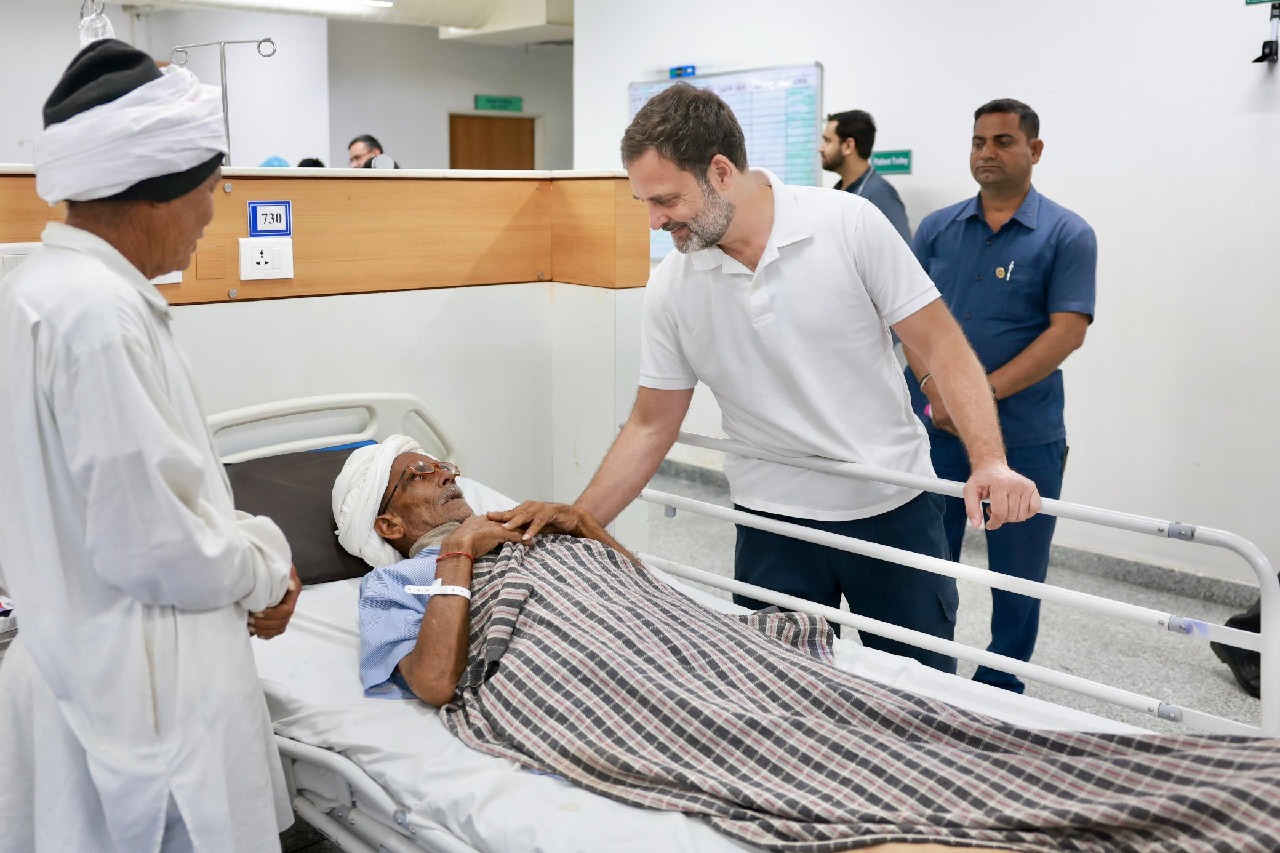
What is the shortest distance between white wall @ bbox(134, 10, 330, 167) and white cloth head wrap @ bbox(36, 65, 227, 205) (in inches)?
272

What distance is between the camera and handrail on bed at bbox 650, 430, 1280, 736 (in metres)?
1.78

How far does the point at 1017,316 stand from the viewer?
3516 mm

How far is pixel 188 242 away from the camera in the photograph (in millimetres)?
1575

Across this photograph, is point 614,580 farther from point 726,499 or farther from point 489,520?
point 726,499

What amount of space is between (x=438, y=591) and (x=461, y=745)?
1.06 ft

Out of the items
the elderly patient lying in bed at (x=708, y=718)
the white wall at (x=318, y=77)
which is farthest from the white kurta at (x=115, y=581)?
the white wall at (x=318, y=77)

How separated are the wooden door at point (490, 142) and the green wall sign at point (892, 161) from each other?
5843mm

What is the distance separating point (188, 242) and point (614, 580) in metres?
1.11

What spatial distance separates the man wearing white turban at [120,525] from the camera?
1.38m

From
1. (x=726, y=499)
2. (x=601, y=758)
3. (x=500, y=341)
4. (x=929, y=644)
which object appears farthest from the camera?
(x=726, y=499)

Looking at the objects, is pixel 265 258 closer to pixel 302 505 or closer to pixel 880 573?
pixel 302 505

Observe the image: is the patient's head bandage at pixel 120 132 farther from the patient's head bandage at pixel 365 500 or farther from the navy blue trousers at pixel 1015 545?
the navy blue trousers at pixel 1015 545

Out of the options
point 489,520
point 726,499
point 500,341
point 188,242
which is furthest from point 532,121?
point 188,242

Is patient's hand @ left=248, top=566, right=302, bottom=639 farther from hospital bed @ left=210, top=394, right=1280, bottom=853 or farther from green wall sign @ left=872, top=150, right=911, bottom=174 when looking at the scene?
green wall sign @ left=872, top=150, right=911, bottom=174
